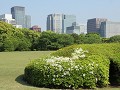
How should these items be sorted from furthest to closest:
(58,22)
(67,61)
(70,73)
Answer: (58,22), (67,61), (70,73)

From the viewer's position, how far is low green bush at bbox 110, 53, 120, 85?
7.91m

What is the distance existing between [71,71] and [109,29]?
76.2 metres

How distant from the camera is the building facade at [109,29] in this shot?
82.1m

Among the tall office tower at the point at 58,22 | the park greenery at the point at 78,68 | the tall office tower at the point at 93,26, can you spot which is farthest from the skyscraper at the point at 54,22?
the park greenery at the point at 78,68

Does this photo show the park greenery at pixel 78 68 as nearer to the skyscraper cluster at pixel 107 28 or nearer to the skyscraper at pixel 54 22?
the skyscraper cluster at pixel 107 28

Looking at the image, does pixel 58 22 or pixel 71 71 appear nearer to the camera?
pixel 71 71

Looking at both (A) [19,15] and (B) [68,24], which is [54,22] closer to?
(B) [68,24]

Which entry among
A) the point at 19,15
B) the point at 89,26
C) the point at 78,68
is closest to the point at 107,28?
the point at 89,26

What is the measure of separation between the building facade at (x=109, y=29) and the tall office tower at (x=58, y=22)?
98.4 feet

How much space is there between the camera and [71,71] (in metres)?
7.25

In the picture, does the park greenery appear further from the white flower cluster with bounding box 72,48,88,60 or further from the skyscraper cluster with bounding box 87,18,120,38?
the skyscraper cluster with bounding box 87,18,120,38

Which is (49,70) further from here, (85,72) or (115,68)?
(115,68)

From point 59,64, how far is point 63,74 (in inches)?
11.8

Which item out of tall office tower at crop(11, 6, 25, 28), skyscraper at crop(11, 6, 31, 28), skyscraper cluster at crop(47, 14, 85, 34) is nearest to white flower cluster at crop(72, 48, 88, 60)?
skyscraper cluster at crop(47, 14, 85, 34)
